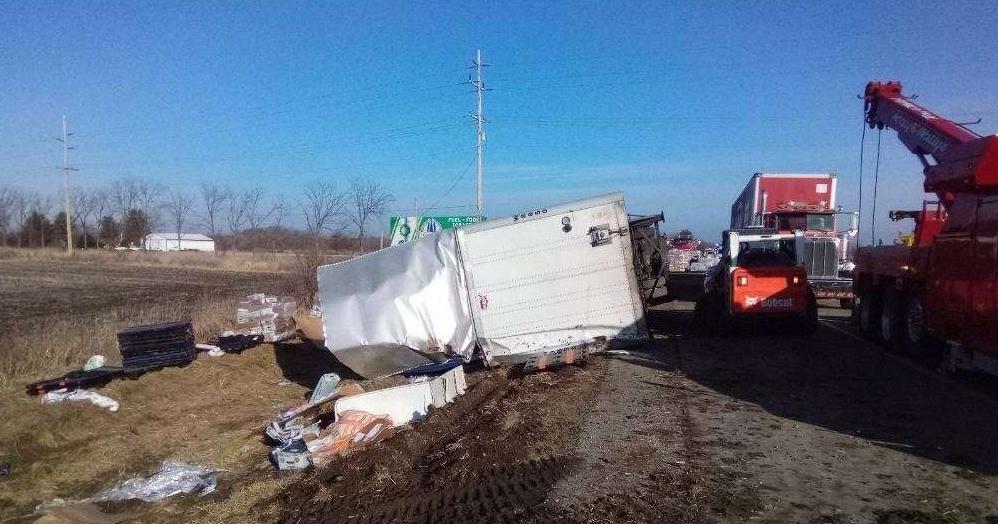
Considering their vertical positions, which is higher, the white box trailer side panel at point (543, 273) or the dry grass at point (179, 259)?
the white box trailer side panel at point (543, 273)

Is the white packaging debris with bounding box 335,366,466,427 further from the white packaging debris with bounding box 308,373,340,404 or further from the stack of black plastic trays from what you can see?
the stack of black plastic trays

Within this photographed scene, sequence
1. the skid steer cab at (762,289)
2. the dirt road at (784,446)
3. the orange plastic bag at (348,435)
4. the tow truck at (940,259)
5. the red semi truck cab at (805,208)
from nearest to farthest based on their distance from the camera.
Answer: the dirt road at (784,446), the orange plastic bag at (348,435), the tow truck at (940,259), the skid steer cab at (762,289), the red semi truck cab at (805,208)

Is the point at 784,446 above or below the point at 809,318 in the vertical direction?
below

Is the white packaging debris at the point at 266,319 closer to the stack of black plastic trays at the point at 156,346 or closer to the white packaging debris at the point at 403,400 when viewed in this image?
the stack of black plastic trays at the point at 156,346

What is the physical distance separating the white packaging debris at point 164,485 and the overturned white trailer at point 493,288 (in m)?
3.60

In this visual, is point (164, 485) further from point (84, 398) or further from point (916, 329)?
point (916, 329)

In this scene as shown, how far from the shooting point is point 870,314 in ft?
44.3

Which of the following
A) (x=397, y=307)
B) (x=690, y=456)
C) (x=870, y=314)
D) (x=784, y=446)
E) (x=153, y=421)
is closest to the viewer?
(x=690, y=456)

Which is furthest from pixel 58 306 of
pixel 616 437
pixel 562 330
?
Answer: pixel 616 437

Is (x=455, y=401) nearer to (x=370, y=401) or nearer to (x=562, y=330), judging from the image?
(x=370, y=401)

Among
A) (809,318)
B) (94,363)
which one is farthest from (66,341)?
(809,318)

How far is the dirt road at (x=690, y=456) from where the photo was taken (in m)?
5.21

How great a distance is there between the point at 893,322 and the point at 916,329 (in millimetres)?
674

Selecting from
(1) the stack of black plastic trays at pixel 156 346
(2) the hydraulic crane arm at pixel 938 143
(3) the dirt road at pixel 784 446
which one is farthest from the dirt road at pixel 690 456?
(1) the stack of black plastic trays at pixel 156 346
